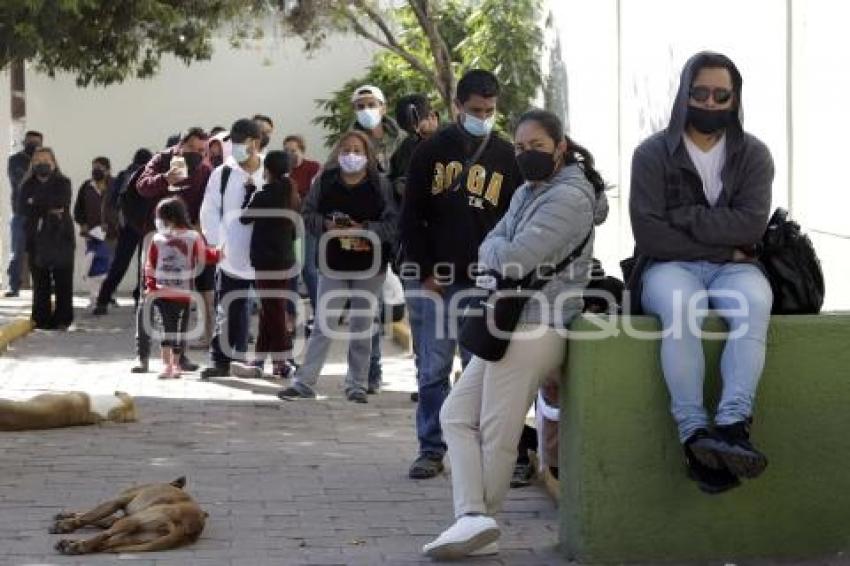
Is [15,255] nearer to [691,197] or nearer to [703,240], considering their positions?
[691,197]

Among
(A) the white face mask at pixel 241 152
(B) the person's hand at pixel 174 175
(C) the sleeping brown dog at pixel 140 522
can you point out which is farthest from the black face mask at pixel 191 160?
(C) the sleeping brown dog at pixel 140 522

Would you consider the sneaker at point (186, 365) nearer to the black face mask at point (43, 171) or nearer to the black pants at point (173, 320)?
the black pants at point (173, 320)

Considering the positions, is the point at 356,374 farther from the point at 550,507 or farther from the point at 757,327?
the point at 757,327

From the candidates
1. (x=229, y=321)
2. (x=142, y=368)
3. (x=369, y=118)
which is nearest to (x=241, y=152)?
(x=229, y=321)

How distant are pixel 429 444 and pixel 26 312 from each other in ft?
37.8

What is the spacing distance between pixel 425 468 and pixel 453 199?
1.38 metres

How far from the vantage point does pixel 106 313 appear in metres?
19.3

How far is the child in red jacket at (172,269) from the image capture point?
1305cm

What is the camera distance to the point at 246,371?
13.2 metres

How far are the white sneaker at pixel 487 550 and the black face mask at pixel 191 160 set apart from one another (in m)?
8.45

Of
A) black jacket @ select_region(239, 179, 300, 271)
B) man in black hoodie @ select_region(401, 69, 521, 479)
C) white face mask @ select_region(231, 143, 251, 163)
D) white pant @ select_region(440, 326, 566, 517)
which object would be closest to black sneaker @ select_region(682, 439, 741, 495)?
white pant @ select_region(440, 326, 566, 517)

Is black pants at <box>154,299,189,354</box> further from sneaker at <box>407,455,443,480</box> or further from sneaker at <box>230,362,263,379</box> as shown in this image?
sneaker at <box>407,455,443,480</box>

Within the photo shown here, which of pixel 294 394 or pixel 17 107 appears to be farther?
pixel 17 107

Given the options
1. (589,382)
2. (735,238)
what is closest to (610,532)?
(589,382)
